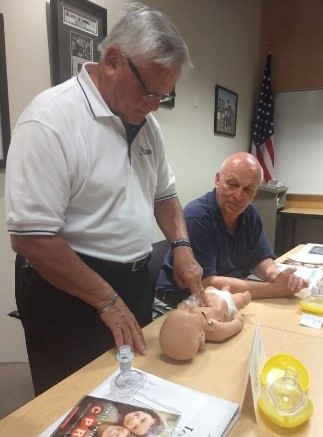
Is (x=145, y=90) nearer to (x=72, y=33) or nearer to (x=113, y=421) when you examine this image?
(x=113, y=421)

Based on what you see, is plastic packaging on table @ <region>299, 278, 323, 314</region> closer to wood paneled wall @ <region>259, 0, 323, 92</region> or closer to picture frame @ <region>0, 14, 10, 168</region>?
picture frame @ <region>0, 14, 10, 168</region>

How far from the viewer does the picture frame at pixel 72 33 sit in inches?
77.2

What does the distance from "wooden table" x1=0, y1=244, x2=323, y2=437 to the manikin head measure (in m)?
0.04

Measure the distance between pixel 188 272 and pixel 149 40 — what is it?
71cm

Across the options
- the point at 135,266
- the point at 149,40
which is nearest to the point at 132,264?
the point at 135,266

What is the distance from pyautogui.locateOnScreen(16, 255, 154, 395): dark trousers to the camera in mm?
1124

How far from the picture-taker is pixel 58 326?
1.14m

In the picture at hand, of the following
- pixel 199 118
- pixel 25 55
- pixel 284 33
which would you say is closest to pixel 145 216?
pixel 25 55

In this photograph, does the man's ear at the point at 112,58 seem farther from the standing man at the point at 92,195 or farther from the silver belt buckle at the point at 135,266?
the silver belt buckle at the point at 135,266

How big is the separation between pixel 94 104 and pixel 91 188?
24cm

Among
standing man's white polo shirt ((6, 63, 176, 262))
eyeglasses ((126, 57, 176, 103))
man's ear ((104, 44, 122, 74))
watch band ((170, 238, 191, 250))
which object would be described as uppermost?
man's ear ((104, 44, 122, 74))

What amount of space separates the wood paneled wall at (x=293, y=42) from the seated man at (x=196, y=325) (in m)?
4.11

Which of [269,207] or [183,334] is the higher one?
[183,334]

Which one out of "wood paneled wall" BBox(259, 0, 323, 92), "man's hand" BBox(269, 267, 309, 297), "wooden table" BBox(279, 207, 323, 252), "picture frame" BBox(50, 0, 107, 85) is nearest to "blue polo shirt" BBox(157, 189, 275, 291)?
"man's hand" BBox(269, 267, 309, 297)
